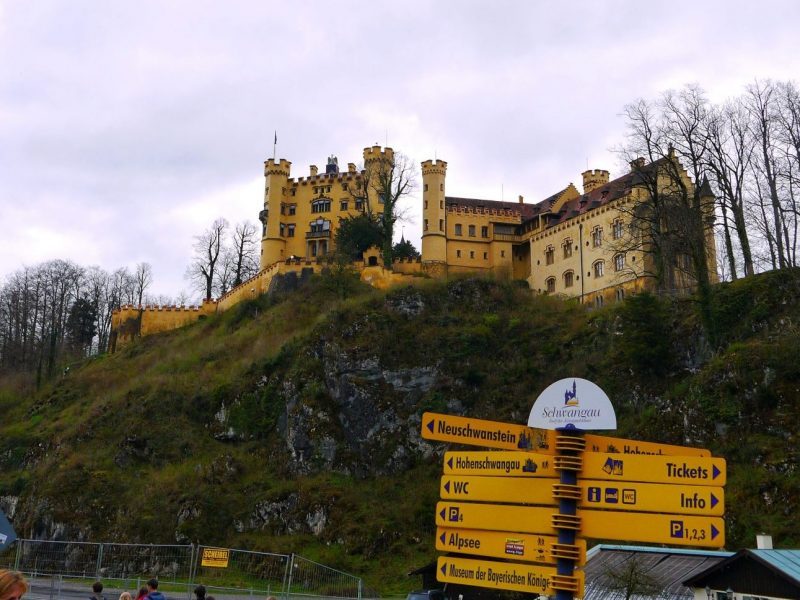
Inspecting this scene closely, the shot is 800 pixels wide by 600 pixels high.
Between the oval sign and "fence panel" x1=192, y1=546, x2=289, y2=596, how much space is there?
18.9 metres

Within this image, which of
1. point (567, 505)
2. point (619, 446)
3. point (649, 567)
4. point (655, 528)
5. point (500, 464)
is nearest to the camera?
point (655, 528)

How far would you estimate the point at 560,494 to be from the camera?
8648 mm

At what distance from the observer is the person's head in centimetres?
546

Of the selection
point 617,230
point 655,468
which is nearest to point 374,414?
point 617,230

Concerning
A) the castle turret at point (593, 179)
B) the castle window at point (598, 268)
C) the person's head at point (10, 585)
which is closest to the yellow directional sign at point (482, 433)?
the person's head at point (10, 585)

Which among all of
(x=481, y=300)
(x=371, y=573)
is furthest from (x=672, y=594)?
(x=481, y=300)

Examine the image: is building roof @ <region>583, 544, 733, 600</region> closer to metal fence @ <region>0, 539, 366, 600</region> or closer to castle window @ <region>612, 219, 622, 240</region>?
metal fence @ <region>0, 539, 366, 600</region>

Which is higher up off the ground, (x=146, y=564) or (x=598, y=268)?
(x=598, y=268)

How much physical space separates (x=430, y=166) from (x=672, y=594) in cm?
4989

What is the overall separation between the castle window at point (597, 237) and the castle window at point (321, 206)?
24793 millimetres

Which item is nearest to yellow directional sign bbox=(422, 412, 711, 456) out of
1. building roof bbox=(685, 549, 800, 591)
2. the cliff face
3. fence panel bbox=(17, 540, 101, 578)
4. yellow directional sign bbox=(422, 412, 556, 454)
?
yellow directional sign bbox=(422, 412, 556, 454)

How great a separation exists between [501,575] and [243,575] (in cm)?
2078

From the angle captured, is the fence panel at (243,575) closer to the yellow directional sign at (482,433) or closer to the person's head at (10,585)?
the yellow directional sign at (482,433)

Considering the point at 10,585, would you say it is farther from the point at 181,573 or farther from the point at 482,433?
the point at 181,573
